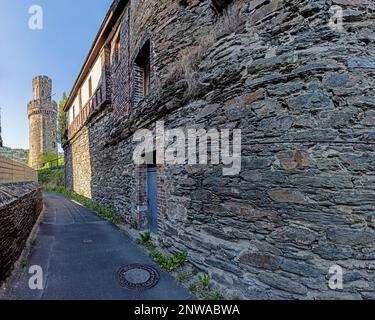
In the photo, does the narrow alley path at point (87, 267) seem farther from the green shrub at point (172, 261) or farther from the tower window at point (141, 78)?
the tower window at point (141, 78)

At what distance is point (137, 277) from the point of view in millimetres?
3762

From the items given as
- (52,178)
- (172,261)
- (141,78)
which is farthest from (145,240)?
(52,178)

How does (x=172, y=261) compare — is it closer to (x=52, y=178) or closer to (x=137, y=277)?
(x=137, y=277)

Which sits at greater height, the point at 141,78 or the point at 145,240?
the point at 141,78

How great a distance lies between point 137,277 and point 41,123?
29711 mm

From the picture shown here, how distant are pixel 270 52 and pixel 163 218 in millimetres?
3603

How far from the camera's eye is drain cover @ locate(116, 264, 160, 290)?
11.6 feet

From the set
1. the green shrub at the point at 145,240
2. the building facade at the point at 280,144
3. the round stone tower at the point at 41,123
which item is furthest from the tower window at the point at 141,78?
the round stone tower at the point at 41,123

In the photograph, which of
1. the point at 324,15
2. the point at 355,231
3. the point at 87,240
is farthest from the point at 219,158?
the point at 87,240

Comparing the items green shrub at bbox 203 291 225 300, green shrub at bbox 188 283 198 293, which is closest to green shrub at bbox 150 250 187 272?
green shrub at bbox 188 283 198 293

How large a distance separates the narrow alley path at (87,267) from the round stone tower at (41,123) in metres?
24.4

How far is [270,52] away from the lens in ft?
9.85

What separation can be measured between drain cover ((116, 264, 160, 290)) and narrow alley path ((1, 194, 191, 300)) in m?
0.02

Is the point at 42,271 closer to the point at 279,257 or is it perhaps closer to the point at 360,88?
the point at 279,257
